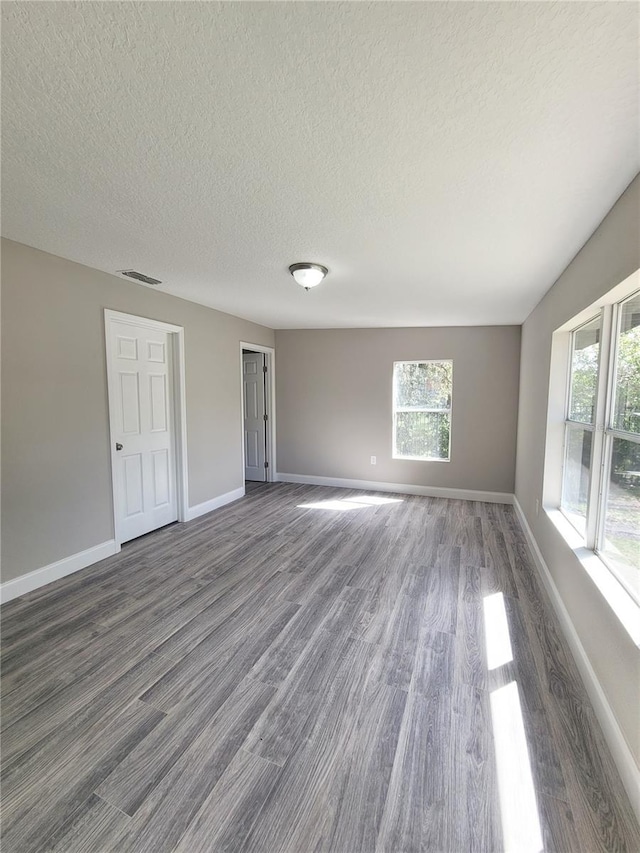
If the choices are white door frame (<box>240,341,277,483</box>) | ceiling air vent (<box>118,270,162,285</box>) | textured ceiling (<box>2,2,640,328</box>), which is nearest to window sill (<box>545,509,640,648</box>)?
textured ceiling (<box>2,2,640,328</box>)

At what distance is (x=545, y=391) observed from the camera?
3053 mm

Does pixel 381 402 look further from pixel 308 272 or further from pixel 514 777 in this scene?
pixel 514 777

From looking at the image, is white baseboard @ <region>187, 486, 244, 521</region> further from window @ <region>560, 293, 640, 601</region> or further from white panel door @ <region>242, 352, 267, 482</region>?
window @ <region>560, 293, 640, 601</region>

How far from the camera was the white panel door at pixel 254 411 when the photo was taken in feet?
19.7

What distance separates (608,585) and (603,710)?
0.52 m

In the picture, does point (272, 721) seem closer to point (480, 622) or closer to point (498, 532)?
point (480, 622)

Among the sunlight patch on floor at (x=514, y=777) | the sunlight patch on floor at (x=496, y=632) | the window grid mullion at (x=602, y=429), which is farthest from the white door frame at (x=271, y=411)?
the sunlight patch on floor at (x=514, y=777)

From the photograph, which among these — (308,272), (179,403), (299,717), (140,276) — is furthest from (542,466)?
(140,276)

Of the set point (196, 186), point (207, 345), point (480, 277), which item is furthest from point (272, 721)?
point (207, 345)

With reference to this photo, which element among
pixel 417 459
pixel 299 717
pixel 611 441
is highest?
pixel 611 441

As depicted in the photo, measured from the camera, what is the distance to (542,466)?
10.1 ft

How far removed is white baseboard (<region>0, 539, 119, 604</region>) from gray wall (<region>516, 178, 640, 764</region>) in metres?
3.50

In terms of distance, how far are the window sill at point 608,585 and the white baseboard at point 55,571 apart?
3530 millimetres

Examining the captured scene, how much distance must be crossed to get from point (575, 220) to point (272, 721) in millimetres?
2913
